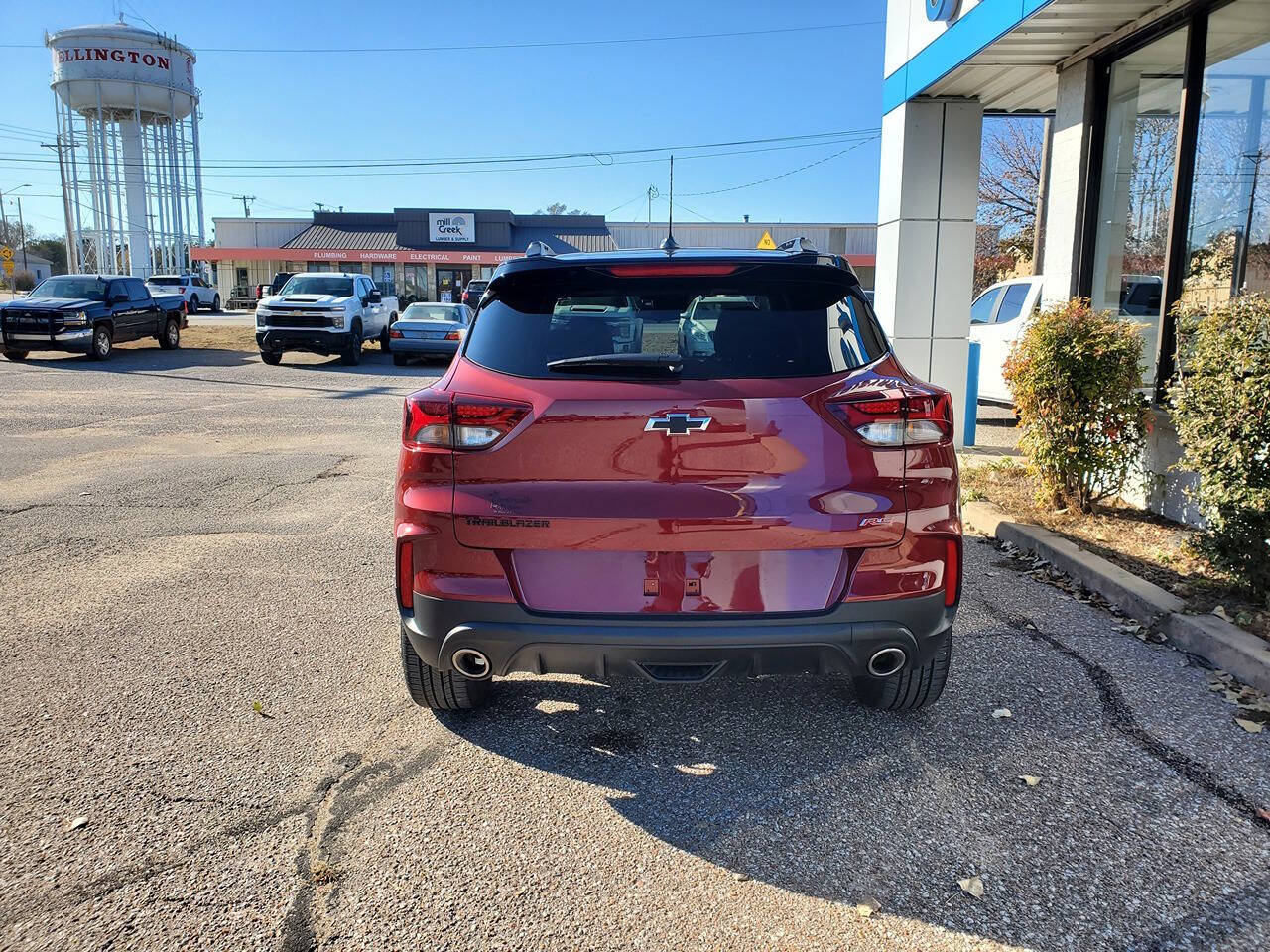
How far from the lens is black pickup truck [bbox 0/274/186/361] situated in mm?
19359

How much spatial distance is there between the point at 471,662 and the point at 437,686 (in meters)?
0.55

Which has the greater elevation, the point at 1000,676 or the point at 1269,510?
the point at 1269,510

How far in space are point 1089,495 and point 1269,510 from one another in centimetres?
227

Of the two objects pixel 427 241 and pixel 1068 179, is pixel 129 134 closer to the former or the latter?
pixel 427 241

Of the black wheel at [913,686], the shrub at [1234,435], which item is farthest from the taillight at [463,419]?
the shrub at [1234,435]

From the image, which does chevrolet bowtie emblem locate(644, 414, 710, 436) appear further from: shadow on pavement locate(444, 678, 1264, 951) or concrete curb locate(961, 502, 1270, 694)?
concrete curb locate(961, 502, 1270, 694)

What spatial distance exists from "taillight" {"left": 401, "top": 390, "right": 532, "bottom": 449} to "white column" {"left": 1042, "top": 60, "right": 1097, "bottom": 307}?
670cm

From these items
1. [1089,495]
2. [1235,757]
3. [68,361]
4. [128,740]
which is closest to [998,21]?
[1089,495]

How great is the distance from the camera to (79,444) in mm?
10031

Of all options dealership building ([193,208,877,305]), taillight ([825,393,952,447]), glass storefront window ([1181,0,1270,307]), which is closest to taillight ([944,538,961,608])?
taillight ([825,393,952,447])

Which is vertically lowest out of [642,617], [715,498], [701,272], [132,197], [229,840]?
[229,840]

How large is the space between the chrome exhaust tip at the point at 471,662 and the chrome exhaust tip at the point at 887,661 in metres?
1.23

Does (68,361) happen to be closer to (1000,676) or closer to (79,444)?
(79,444)

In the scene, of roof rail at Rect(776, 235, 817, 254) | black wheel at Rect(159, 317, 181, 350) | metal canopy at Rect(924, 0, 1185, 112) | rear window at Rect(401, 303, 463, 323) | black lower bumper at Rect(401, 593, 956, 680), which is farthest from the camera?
black wheel at Rect(159, 317, 181, 350)
